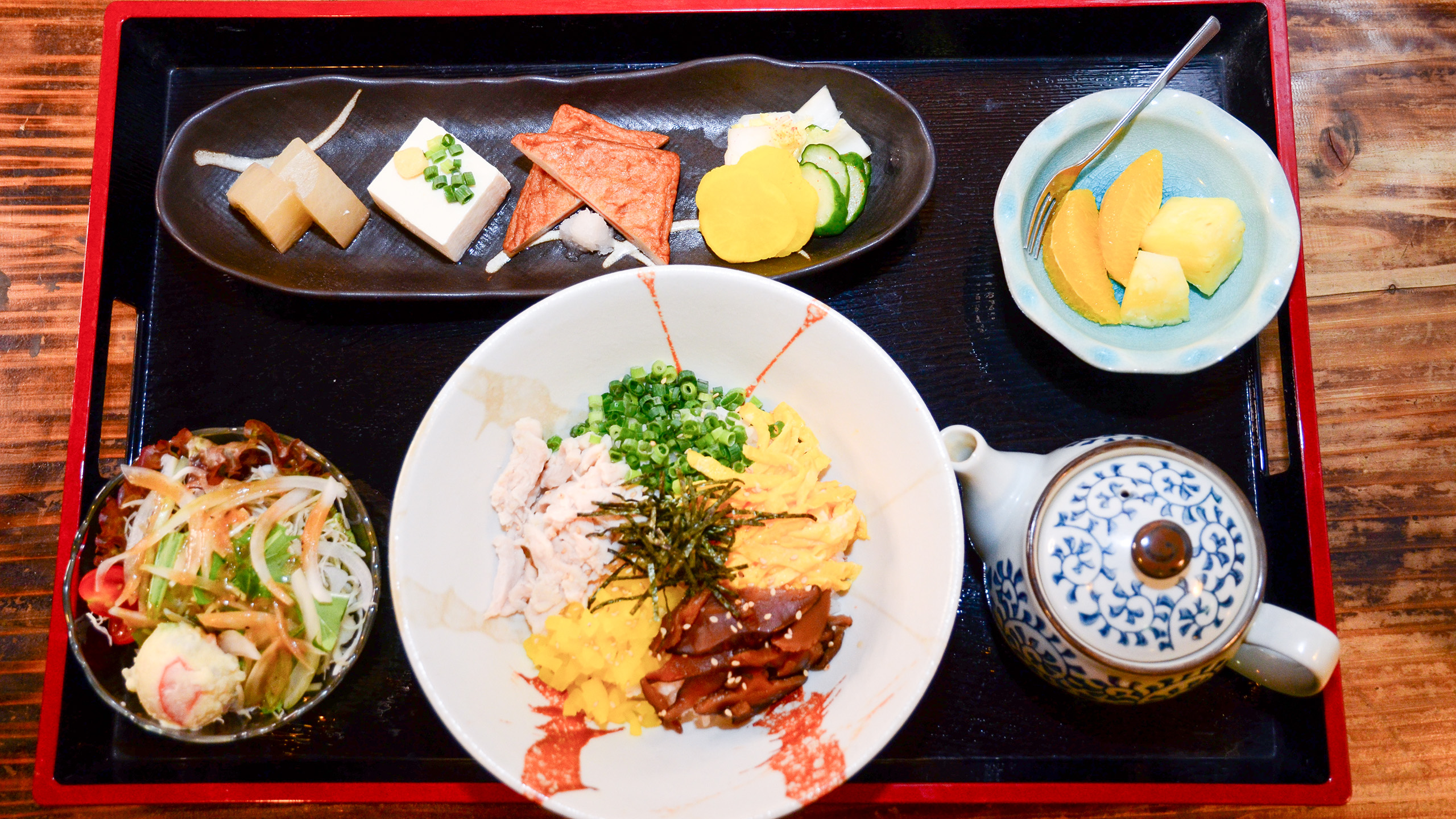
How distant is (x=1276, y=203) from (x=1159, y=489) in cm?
96

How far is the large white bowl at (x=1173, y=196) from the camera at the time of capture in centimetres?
200

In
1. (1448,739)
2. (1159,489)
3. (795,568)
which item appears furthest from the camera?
(1448,739)

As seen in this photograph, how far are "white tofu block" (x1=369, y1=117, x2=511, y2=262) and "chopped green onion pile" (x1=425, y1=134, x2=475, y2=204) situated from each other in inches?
0.4

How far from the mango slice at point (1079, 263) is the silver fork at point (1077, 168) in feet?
0.09

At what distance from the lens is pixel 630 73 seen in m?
2.29

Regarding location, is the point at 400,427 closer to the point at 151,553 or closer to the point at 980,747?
the point at 151,553

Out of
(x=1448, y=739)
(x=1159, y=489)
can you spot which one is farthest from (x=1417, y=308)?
(x=1159, y=489)

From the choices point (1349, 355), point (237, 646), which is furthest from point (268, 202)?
point (1349, 355)

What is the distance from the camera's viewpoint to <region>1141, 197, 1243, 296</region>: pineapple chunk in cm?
205

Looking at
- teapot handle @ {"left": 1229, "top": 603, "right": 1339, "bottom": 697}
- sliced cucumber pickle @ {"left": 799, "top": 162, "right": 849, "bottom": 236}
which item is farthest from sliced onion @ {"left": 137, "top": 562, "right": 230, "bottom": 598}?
teapot handle @ {"left": 1229, "top": 603, "right": 1339, "bottom": 697}

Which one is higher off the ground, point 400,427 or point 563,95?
point 563,95

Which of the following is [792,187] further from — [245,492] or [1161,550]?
[245,492]

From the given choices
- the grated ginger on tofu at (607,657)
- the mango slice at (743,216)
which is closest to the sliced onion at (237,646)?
the grated ginger on tofu at (607,657)

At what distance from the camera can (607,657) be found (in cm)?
186
